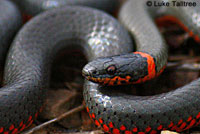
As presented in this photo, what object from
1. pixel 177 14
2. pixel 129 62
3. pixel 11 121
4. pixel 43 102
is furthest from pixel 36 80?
pixel 177 14

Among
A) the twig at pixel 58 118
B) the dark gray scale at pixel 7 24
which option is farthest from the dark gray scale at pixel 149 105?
the dark gray scale at pixel 7 24

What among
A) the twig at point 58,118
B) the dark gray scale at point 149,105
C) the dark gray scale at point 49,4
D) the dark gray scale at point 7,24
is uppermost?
the dark gray scale at point 49,4

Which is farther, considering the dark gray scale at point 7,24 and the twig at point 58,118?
the dark gray scale at point 7,24

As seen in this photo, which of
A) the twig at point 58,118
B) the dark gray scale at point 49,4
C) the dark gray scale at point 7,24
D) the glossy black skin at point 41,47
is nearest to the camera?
the glossy black skin at point 41,47

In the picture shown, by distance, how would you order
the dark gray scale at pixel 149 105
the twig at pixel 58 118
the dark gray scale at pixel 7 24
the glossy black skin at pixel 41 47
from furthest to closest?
the dark gray scale at pixel 7 24, the twig at pixel 58 118, the glossy black skin at pixel 41 47, the dark gray scale at pixel 149 105

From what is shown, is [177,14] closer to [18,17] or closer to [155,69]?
[155,69]

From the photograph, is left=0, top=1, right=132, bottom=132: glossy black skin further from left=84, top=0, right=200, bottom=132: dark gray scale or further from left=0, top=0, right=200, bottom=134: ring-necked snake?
left=84, top=0, right=200, bottom=132: dark gray scale

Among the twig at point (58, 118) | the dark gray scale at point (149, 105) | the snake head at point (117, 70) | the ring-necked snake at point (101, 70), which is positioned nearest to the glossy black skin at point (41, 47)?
the ring-necked snake at point (101, 70)

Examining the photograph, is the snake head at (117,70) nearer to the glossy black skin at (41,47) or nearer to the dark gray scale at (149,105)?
the dark gray scale at (149,105)

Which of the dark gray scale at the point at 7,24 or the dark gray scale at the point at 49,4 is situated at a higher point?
the dark gray scale at the point at 49,4
